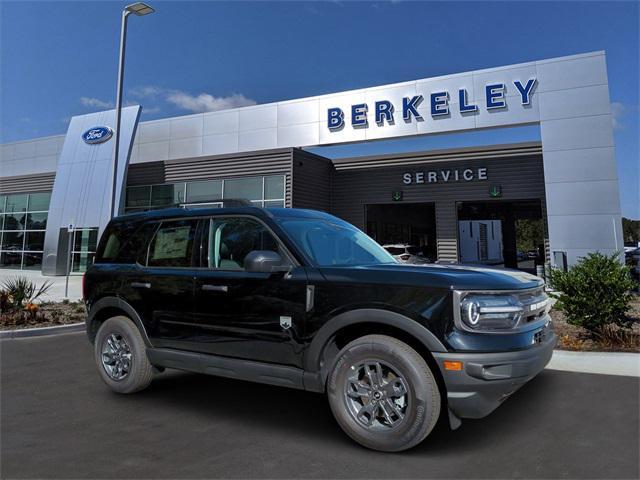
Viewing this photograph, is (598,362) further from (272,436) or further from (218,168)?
(218,168)

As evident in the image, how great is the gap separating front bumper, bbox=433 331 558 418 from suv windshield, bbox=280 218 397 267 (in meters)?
1.33

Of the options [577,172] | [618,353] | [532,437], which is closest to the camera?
[532,437]

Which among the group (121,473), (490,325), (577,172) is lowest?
(121,473)

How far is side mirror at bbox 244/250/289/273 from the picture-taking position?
3.52 meters

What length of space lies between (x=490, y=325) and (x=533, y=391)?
2.09 metres

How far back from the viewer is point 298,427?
12.2 feet

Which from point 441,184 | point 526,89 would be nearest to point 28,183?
point 441,184

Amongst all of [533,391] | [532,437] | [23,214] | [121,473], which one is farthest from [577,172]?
[23,214]

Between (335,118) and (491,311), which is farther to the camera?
(335,118)

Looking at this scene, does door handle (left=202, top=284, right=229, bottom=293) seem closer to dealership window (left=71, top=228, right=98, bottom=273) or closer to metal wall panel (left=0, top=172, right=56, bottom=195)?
dealership window (left=71, top=228, right=98, bottom=273)

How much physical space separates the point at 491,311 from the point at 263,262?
5.81 ft

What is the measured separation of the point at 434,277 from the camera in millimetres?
3213

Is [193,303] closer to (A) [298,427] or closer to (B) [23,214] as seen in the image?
(A) [298,427]

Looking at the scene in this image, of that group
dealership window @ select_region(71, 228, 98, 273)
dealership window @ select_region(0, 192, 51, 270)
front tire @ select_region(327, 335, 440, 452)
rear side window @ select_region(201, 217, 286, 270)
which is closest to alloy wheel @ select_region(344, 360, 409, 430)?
front tire @ select_region(327, 335, 440, 452)
